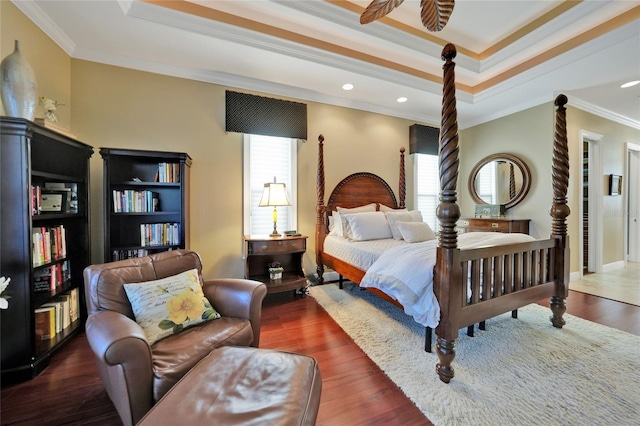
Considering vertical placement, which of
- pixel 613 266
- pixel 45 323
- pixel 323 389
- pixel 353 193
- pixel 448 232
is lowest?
pixel 323 389

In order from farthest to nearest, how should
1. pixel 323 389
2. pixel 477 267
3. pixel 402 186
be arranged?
pixel 402 186 → pixel 477 267 → pixel 323 389

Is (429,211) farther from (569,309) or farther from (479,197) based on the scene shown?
(569,309)

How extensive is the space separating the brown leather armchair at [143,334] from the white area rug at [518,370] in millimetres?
1103

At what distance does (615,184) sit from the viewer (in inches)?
175

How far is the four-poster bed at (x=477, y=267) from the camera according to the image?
1.72m

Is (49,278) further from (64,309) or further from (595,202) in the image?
(595,202)

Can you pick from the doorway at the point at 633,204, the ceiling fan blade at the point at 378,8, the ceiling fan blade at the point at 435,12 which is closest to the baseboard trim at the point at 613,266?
the doorway at the point at 633,204

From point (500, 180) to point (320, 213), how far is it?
131 inches

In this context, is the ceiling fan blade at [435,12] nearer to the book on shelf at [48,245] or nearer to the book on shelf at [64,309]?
the book on shelf at [48,245]

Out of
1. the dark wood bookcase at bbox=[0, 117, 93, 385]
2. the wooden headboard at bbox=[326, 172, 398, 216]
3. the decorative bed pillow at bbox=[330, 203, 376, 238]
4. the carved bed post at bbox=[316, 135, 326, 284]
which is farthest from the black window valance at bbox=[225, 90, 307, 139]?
the dark wood bookcase at bbox=[0, 117, 93, 385]

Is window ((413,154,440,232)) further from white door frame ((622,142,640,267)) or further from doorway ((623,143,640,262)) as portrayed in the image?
doorway ((623,143,640,262))

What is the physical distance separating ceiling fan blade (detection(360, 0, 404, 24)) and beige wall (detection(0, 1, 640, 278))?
6.12 ft

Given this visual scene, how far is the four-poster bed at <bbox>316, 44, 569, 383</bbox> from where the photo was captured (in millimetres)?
1717

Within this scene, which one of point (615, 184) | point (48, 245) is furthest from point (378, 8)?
point (615, 184)
